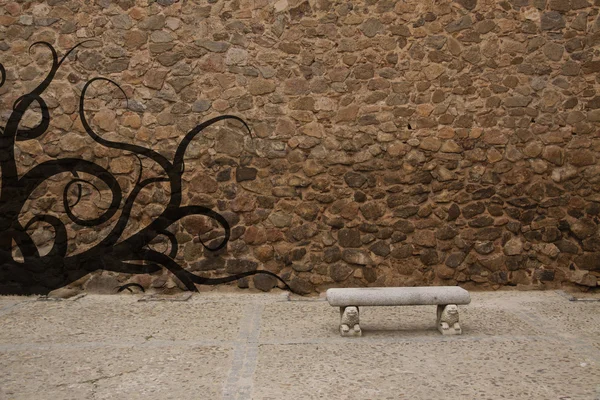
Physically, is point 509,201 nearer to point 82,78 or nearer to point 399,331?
point 399,331

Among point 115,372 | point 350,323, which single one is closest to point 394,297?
point 350,323

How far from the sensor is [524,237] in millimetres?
6570

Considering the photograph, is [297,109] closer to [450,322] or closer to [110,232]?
[110,232]

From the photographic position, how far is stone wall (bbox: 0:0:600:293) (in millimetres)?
6516

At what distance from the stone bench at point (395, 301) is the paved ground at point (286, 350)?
0.13 metres

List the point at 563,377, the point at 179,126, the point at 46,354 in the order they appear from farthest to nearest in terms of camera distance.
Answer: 1. the point at 179,126
2. the point at 46,354
3. the point at 563,377

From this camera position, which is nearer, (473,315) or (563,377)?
(563,377)

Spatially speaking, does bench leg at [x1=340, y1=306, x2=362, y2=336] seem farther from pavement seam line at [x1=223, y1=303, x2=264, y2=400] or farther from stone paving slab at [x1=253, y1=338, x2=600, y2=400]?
pavement seam line at [x1=223, y1=303, x2=264, y2=400]

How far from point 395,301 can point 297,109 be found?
2379 mm

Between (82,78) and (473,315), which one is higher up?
(82,78)

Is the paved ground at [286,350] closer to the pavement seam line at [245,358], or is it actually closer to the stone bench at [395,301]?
the pavement seam line at [245,358]

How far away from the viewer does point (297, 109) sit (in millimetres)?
6531

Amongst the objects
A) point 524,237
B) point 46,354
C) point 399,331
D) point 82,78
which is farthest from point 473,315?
point 82,78

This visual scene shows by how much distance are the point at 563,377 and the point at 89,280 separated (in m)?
4.53
